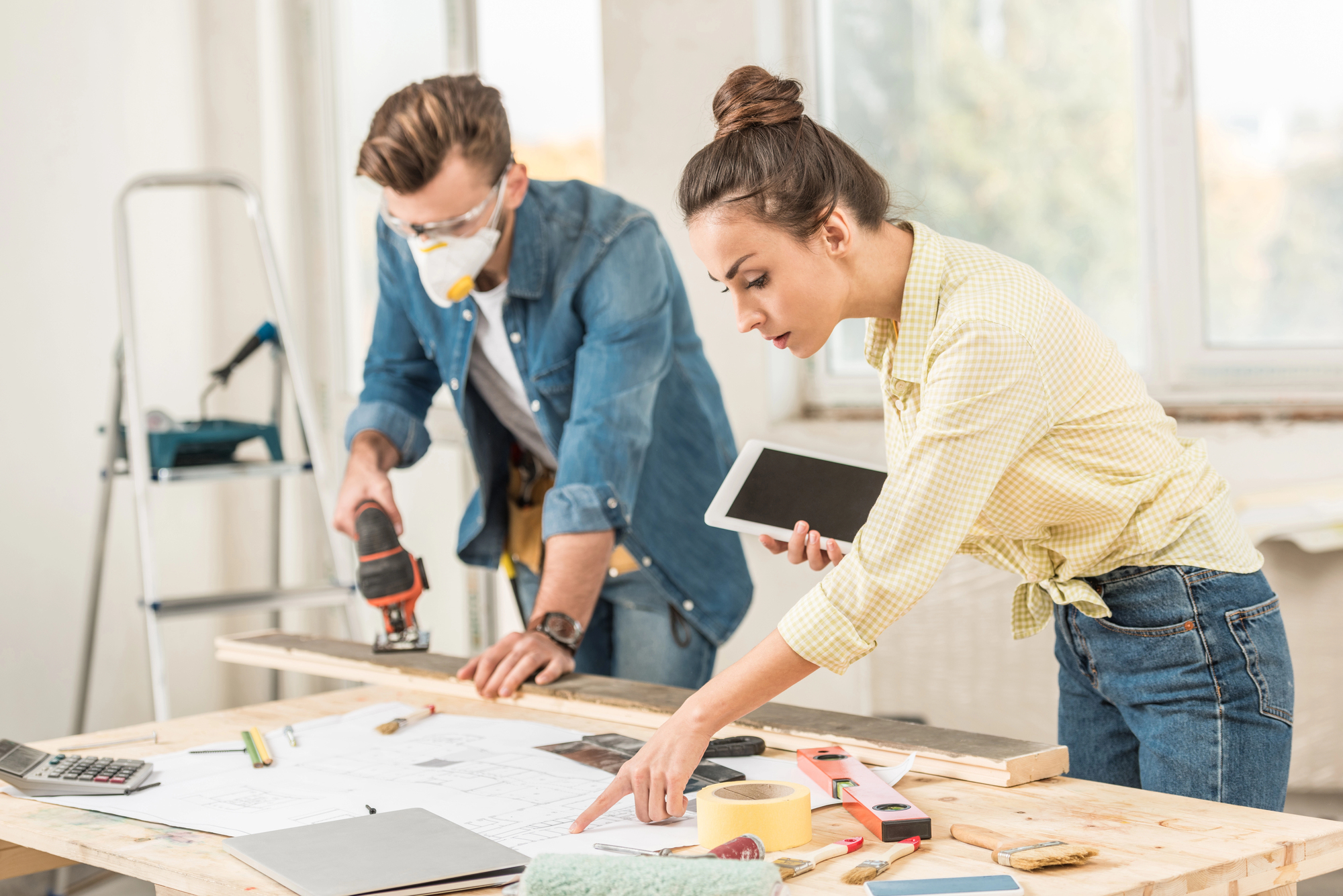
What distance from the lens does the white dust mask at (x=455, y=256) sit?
1.72 meters

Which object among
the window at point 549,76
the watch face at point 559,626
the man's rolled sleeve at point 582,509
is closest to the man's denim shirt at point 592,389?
the man's rolled sleeve at point 582,509

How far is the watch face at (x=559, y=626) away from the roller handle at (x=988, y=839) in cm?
71

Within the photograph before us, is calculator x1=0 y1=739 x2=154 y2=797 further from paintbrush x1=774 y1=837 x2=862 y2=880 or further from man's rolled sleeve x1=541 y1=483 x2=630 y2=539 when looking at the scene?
paintbrush x1=774 y1=837 x2=862 y2=880

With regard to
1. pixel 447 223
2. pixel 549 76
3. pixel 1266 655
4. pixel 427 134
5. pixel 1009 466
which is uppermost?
pixel 549 76

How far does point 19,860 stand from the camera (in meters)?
1.40

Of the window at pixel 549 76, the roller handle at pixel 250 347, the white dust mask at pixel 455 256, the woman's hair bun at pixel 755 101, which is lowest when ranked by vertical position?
the roller handle at pixel 250 347

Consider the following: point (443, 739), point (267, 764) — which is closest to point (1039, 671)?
point (443, 739)

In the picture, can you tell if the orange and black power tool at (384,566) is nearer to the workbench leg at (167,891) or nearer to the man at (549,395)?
the man at (549,395)

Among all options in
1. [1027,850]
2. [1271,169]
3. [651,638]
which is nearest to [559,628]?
[651,638]

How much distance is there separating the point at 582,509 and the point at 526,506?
36 centimetres

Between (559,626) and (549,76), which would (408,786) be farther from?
(549,76)

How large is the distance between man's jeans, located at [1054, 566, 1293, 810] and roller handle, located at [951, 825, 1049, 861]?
28cm

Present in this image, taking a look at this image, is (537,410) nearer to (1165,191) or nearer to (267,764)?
(267,764)

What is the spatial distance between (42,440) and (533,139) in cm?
148
